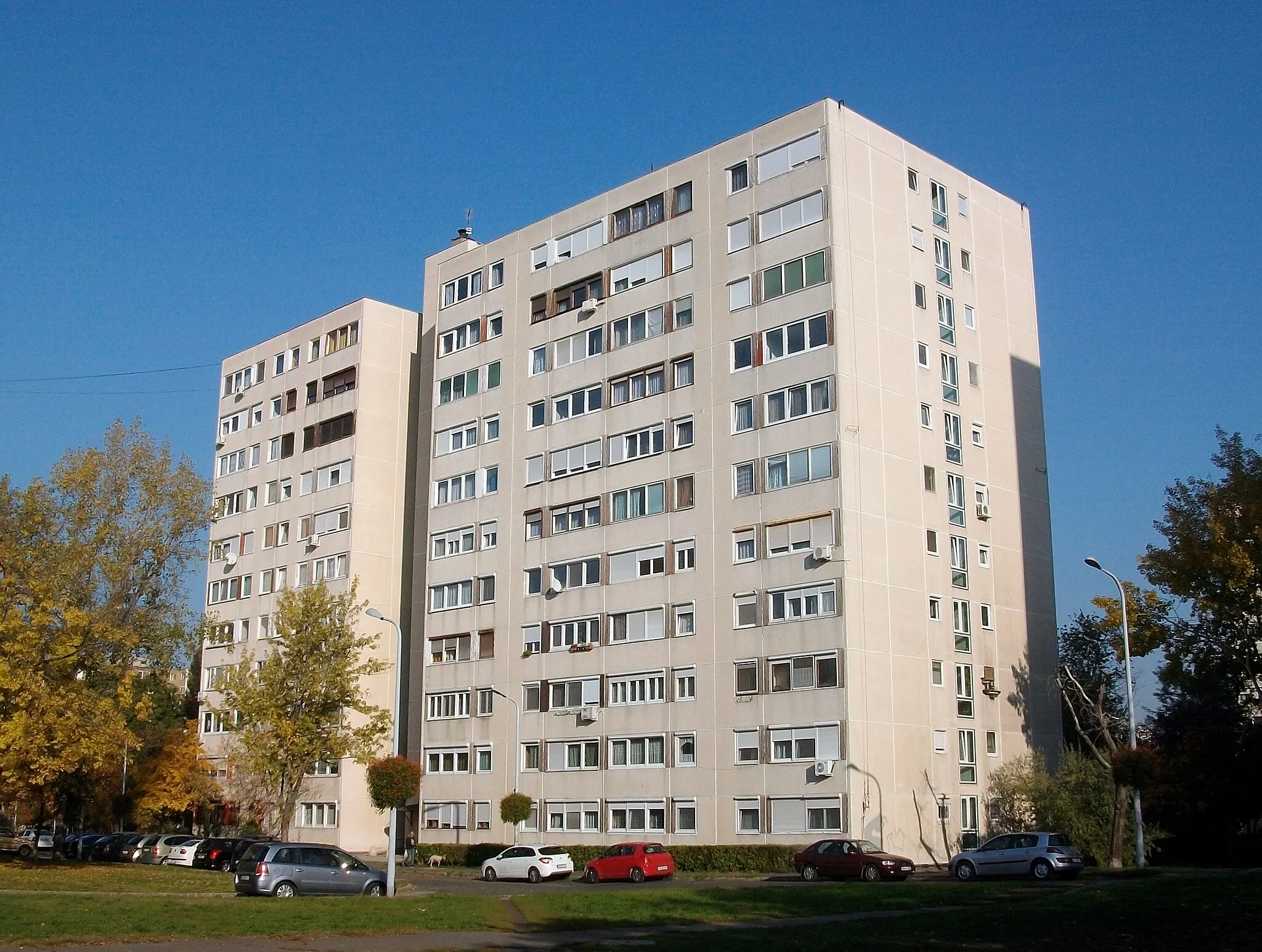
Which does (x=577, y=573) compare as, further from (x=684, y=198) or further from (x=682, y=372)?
(x=684, y=198)

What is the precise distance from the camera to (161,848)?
62781 millimetres

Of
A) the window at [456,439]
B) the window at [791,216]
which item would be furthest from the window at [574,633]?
the window at [791,216]

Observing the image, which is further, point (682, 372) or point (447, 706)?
point (447, 706)

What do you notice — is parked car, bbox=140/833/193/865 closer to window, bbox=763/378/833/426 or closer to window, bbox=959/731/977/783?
window, bbox=763/378/833/426

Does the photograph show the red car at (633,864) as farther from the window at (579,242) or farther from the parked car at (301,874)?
the window at (579,242)

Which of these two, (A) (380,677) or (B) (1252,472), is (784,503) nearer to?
(B) (1252,472)

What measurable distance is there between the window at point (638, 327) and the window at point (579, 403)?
2.51 metres

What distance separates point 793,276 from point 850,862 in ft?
85.6

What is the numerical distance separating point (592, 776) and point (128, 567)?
2333 cm

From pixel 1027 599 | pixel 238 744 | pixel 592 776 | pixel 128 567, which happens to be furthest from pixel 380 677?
pixel 1027 599

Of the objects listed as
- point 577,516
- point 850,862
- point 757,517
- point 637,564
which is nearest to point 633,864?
point 850,862

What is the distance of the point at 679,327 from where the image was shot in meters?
62.8

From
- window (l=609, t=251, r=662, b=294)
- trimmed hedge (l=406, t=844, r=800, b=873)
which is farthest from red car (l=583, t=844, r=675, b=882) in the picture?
window (l=609, t=251, r=662, b=294)

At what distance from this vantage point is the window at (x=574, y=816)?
61.6 m
